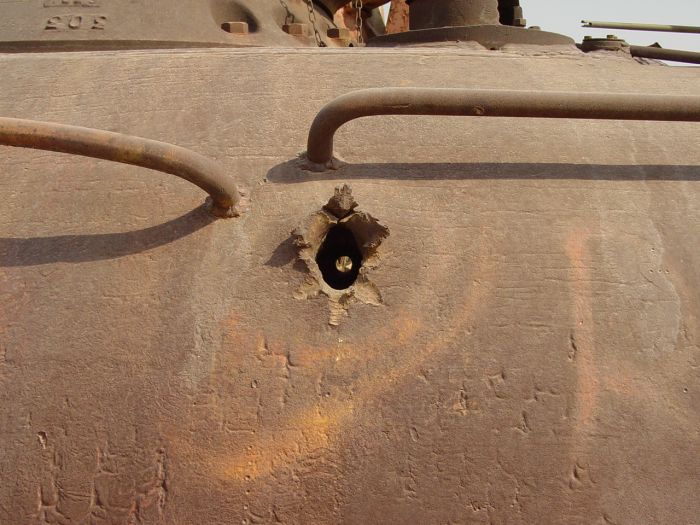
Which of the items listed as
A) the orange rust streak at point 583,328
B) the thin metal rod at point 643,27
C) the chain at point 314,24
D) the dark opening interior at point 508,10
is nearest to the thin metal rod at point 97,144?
the orange rust streak at point 583,328

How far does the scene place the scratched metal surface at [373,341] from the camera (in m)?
1.38

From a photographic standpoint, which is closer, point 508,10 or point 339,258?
point 339,258

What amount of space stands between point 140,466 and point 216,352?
27cm

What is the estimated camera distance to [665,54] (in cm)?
271

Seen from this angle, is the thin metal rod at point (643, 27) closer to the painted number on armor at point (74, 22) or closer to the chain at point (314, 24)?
the chain at point (314, 24)

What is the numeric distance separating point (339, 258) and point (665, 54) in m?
1.80

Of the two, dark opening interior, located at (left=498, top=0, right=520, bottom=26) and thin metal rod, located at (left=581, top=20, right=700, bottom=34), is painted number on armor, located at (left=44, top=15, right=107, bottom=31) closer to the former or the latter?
dark opening interior, located at (left=498, top=0, right=520, bottom=26)

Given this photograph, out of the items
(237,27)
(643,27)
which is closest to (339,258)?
(237,27)

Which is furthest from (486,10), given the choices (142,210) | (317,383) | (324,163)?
(317,383)

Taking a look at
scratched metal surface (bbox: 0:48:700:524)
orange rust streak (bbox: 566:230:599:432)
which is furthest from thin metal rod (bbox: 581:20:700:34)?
orange rust streak (bbox: 566:230:599:432)

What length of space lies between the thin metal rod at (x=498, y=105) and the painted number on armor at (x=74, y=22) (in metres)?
1.60

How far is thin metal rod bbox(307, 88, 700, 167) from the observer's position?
155 cm

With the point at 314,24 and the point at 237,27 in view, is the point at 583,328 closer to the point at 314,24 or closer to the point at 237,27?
the point at 237,27

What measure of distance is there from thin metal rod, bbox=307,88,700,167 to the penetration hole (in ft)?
0.78
